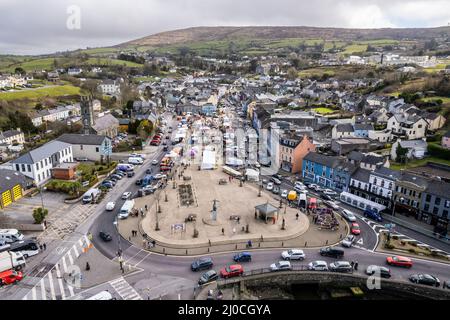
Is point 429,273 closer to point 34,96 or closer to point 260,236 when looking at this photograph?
point 260,236

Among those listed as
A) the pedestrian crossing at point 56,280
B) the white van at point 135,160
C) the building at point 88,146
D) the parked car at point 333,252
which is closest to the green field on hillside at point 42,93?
the building at point 88,146

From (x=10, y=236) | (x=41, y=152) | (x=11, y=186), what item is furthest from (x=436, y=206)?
(x=41, y=152)

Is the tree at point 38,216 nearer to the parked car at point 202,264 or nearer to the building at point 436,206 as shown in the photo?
the parked car at point 202,264

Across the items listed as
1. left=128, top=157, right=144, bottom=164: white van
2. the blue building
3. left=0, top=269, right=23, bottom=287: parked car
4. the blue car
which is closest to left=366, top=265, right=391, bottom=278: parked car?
the blue car

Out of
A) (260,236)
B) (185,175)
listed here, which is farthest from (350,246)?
(185,175)

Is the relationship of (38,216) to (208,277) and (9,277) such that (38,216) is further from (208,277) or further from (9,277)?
(208,277)

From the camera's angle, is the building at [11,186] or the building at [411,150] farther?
the building at [411,150]
